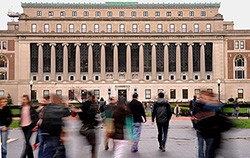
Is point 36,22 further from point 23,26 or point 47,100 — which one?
point 47,100

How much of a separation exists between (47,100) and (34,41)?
245ft

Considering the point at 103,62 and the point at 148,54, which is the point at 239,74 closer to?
the point at 148,54

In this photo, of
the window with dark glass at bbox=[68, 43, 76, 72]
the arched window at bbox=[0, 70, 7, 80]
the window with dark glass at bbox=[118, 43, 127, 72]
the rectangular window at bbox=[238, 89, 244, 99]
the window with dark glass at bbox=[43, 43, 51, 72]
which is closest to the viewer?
the arched window at bbox=[0, 70, 7, 80]

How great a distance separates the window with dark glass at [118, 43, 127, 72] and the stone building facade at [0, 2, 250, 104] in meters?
0.20

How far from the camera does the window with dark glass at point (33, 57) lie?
8925 centimetres

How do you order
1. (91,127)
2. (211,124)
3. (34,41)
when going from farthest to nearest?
(34,41), (91,127), (211,124)

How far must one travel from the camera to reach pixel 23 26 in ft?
293

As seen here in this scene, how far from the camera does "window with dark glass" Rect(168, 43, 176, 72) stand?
90750mm

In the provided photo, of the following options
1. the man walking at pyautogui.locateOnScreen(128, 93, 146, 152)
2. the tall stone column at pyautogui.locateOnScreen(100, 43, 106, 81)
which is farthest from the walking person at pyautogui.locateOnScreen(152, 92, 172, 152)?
the tall stone column at pyautogui.locateOnScreen(100, 43, 106, 81)

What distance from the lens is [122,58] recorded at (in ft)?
302

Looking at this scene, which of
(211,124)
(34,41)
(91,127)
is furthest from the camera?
(34,41)

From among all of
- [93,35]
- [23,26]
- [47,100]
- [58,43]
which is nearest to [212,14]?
[93,35]

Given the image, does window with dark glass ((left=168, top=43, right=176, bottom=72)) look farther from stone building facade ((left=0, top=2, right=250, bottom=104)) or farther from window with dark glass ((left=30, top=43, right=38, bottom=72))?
window with dark glass ((left=30, top=43, right=38, bottom=72))

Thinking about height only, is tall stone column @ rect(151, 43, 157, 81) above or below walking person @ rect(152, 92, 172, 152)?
above
